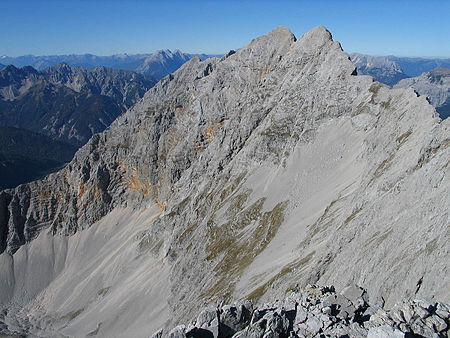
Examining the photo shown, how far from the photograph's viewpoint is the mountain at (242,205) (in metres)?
42.8

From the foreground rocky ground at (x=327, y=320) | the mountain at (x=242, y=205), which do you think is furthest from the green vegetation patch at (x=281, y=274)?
the foreground rocky ground at (x=327, y=320)

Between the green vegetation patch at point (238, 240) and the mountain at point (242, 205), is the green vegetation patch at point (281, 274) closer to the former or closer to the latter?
the mountain at point (242, 205)

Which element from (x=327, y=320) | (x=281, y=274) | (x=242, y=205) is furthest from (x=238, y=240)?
(x=327, y=320)

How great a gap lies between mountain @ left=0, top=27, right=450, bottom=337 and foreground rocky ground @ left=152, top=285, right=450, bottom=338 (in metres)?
8.37

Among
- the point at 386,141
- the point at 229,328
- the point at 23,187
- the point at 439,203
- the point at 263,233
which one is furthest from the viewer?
the point at 23,187

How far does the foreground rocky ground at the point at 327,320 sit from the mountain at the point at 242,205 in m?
8.37

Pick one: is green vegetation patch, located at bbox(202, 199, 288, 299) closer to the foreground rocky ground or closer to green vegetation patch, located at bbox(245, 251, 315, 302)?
green vegetation patch, located at bbox(245, 251, 315, 302)

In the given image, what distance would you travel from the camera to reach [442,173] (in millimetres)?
39562

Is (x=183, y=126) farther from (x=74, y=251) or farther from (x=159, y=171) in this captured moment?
(x=74, y=251)

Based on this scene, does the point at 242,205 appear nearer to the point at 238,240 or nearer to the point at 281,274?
the point at 238,240

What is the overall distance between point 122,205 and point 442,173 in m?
123

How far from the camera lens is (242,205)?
91.4 m

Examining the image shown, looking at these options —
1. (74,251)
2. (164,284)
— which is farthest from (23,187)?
(164,284)

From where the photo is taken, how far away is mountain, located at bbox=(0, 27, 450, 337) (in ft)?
140
